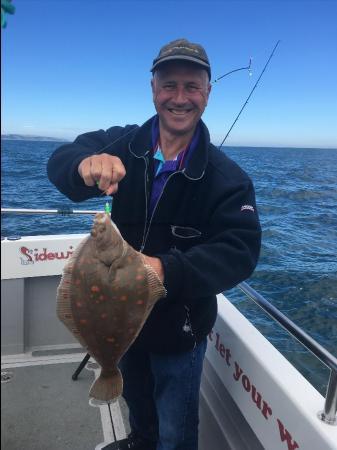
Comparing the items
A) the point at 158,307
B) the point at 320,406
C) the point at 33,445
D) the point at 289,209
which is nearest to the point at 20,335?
the point at 33,445

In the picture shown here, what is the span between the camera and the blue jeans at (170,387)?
2266mm

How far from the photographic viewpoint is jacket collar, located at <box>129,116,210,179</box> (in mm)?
2111

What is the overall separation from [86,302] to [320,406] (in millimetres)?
1228

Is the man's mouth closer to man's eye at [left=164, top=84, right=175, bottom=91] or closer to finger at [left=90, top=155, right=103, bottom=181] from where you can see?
man's eye at [left=164, top=84, right=175, bottom=91]

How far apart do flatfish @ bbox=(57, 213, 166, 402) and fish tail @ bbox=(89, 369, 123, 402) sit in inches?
7.0

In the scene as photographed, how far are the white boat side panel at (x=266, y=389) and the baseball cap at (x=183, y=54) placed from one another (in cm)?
160

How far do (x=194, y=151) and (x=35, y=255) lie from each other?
7.76 feet

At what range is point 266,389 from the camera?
2.22 meters

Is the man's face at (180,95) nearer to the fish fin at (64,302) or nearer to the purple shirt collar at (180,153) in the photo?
Result: the purple shirt collar at (180,153)

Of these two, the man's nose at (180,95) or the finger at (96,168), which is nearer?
the finger at (96,168)

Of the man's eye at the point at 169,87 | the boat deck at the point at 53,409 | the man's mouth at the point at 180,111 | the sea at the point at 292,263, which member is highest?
the man's eye at the point at 169,87

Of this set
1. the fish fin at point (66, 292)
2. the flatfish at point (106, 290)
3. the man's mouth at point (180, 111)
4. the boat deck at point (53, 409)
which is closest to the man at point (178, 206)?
the man's mouth at point (180, 111)

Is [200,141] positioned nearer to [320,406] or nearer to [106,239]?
[106,239]

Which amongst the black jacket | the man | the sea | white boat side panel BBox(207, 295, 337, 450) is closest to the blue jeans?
the man
